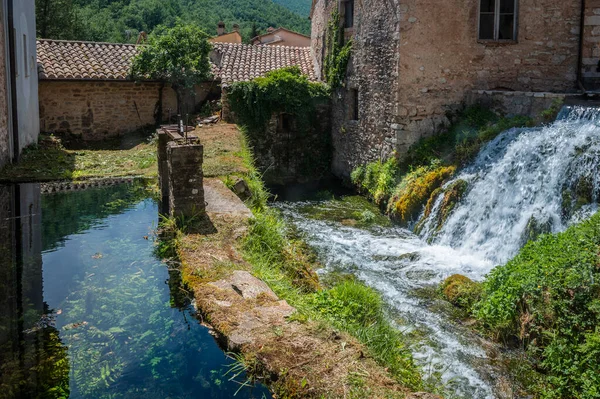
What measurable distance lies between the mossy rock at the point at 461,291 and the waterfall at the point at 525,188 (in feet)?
4.44

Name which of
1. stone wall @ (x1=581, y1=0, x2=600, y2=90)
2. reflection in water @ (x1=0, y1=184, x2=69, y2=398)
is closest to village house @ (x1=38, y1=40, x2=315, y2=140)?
stone wall @ (x1=581, y1=0, x2=600, y2=90)

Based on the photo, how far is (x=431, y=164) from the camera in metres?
12.6

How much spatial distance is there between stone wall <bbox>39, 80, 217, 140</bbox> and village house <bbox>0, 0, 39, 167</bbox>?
1.31 m

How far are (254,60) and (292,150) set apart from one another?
4.19 meters

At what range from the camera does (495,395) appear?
575 cm

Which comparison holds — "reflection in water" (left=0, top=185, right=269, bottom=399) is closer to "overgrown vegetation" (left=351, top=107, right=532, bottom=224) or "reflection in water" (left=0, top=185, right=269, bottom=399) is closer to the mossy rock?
the mossy rock

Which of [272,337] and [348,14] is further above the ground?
[348,14]

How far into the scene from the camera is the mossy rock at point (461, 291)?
305 inches

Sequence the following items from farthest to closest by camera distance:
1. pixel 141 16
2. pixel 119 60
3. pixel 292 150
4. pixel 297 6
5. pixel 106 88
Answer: pixel 297 6 < pixel 141 16 < pixel 119 60 < pixel 106 88 < pixel 292 150

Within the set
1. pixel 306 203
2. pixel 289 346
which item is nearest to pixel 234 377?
pixel 289 346

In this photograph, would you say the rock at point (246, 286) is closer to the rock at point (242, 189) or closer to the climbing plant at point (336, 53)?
the rock at point (242, 189)

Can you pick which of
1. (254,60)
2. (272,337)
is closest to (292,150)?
(254,60)

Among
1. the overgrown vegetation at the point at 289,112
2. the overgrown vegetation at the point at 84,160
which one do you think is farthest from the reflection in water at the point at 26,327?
the overgrown vegetation at the point at 289,112

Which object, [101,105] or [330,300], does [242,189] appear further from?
[101,105]
